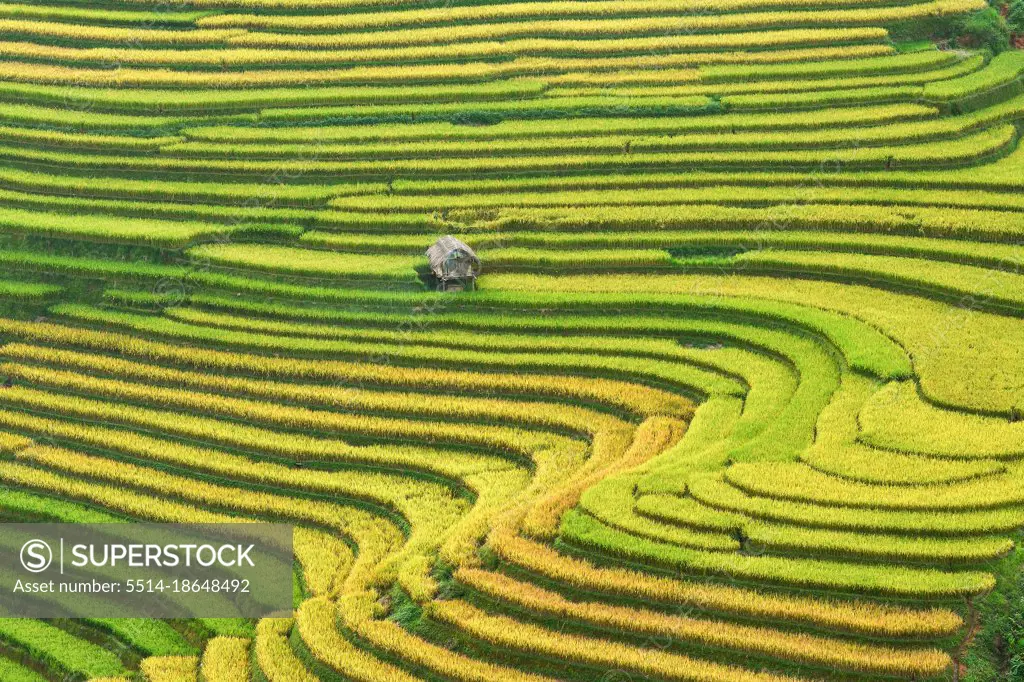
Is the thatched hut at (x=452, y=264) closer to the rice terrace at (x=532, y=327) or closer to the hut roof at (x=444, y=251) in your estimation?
the hut roof at (x=444, y=251)

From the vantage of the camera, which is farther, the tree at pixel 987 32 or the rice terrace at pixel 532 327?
the tree at pixel 987 32

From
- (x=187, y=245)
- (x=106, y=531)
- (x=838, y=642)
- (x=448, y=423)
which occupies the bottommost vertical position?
(x=838, y=642)

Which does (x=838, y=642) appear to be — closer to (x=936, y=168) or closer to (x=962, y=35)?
(x=936, y=168)

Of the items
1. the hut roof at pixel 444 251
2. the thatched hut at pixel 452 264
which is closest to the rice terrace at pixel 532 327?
the thatched hut at pixel 452 264

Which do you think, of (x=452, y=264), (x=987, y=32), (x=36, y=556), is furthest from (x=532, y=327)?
(x=987, y=32)

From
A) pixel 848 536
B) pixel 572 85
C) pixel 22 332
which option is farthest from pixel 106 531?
pixel 572 85

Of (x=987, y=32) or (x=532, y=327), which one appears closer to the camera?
(x=532, y=327)

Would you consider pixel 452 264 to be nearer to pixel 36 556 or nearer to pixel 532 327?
pixel 532 327
